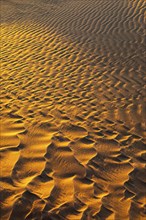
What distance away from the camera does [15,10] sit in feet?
41.3

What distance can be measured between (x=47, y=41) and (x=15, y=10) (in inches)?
183

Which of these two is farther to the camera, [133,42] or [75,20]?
[75,20]

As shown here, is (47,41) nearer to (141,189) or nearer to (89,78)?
(89,78)

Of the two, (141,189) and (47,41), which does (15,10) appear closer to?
(47,41)

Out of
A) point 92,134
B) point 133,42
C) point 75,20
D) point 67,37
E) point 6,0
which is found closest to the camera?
point 92,134

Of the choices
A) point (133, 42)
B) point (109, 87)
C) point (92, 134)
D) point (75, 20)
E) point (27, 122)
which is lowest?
point (92, 134)

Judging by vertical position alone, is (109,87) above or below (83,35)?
below

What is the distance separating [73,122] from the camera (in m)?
4.83

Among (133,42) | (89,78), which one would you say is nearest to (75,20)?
(133,42)

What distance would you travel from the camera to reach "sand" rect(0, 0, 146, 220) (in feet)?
10.8

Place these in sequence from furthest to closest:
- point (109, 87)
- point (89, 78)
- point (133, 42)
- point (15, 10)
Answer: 1. point (15, 10)
2. point (133, 42)
3. point (89, 78)
4. point (109, 87)

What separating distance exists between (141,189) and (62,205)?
1025 millimetres

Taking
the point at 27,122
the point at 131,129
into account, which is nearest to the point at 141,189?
the point at 131,129

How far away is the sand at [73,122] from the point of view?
10.8 feet
